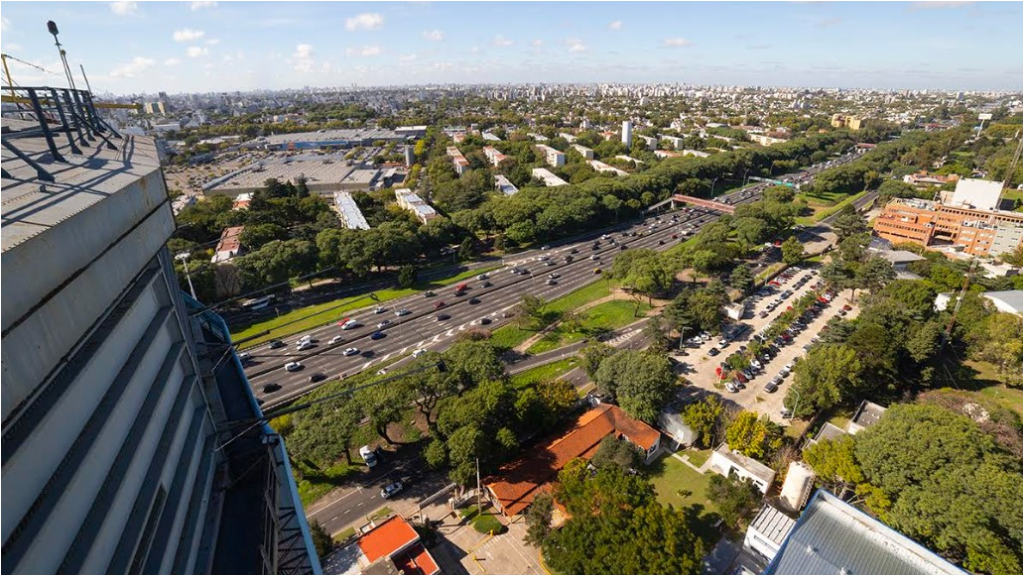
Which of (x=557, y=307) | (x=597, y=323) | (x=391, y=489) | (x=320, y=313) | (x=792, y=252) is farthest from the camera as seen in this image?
(x=792, y=252)

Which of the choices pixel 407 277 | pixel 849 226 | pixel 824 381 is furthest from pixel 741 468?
pixel 849 226

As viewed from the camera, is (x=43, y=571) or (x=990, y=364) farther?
(x=990, y=364)

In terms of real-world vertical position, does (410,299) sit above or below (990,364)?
above

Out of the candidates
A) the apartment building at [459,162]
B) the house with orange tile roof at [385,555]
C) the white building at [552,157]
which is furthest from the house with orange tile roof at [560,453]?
the white building at [552,157]

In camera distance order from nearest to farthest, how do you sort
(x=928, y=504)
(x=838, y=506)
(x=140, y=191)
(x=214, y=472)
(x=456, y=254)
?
(x=140, y=191) → (x=214, y=472) → (x=928, y=504) → (x=838, y=506) → (x=456, y=254)

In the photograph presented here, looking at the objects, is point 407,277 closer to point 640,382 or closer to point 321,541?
point 640,382

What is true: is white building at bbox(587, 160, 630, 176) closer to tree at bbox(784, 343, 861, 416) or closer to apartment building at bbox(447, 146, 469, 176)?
apartment building at bbox(447, 146, 469, 176)

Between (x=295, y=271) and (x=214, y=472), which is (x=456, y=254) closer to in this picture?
(x=295, y=271)

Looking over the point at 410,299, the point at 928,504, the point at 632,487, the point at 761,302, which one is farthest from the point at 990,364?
the point at 410,299
